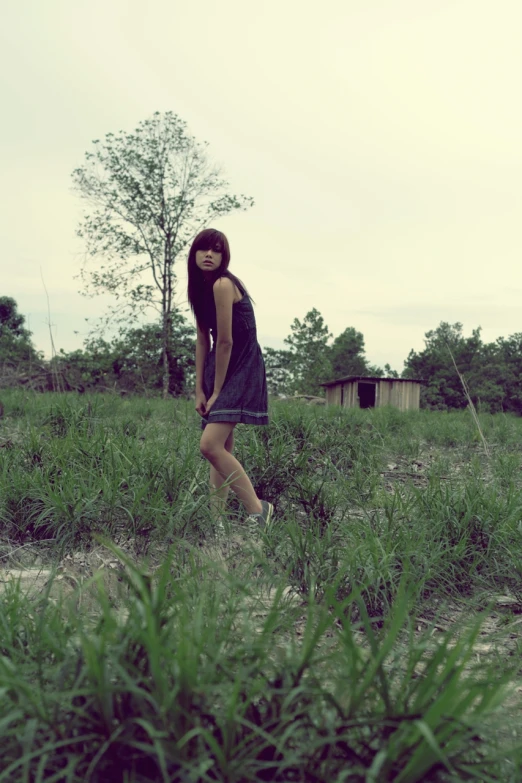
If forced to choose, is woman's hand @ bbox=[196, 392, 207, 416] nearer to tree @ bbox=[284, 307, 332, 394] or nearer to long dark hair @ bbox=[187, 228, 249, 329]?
long dark hair @ bbox=[187, 228, 249, 329]

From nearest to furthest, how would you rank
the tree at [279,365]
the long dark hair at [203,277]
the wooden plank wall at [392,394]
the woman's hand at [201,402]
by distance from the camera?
the long dark hair at [203,277] → the woman's hand at [201,402] → the wooden plank wall at [392,394] → the tree at [279,365]

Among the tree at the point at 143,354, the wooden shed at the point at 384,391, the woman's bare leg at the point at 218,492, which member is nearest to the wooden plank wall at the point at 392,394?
the wooden shed at the point at 384,391

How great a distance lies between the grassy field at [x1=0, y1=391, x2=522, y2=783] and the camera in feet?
4.17

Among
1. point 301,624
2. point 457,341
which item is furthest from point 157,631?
point 457,341

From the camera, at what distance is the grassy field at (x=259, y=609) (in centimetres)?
127

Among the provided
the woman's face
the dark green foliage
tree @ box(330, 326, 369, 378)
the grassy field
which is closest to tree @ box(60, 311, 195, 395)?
the grassy field

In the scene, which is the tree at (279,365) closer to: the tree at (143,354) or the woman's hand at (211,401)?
the tree at (143,354)

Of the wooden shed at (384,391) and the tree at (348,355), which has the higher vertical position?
the tree at (348,355)

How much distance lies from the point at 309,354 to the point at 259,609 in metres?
64.3

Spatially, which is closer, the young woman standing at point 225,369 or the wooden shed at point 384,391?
the young woman standing at point 225,369

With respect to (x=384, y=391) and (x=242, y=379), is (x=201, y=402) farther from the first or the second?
(x=384, y=391)

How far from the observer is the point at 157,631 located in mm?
1412

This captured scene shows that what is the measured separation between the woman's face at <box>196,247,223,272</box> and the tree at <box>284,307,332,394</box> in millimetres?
57336

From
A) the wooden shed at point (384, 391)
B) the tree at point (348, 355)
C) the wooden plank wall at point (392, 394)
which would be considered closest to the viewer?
the wooden shed at point (384, 391)
